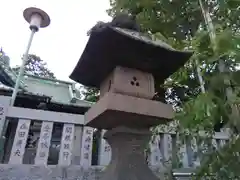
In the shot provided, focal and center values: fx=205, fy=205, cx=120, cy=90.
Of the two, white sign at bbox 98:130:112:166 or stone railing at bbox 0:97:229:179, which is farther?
white sign at bbox 98:130:112:166

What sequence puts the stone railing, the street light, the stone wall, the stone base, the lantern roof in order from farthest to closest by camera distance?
the street light < the stone railing < the stone wall < the lantern roof < the stone base

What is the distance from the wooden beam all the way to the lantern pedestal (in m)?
0.57

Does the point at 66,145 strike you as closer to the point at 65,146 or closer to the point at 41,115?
the point at 65,146

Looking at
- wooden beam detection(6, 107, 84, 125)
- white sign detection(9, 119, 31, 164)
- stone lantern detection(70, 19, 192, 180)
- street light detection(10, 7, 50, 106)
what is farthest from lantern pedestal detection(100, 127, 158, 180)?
street light detection(10, 7, 50, 106)

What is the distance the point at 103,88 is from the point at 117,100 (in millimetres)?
480

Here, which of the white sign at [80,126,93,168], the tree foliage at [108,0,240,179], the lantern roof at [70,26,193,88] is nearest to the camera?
the lantern roof at [70,26,193,88]

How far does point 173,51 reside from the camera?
1.40 m

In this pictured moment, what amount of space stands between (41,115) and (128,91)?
89 cm

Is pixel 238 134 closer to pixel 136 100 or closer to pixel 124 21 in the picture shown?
pixel 136 100

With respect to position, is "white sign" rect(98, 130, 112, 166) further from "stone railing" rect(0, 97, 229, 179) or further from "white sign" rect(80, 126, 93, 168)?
"white sign" rect(80, 126, 93, 168)

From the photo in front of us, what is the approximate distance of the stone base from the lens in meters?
1.20

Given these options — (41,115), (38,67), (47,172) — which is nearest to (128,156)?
(47,172)

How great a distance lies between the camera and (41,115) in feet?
5.96

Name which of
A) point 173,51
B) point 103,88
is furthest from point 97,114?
point 173,51
